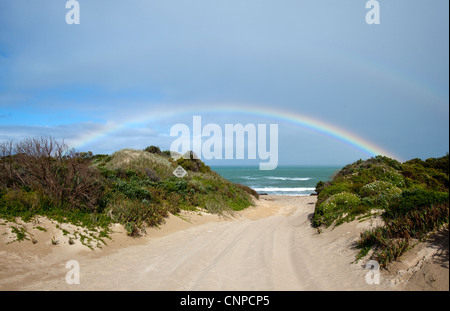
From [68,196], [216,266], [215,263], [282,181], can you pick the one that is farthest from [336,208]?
[282,181]

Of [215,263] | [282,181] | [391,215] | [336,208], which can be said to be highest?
[391,215]

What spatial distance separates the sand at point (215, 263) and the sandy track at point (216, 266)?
2 cm

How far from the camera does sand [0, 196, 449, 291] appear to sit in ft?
17.6

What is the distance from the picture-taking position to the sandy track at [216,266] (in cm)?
552

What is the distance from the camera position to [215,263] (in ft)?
22.8

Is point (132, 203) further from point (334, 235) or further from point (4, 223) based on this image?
point (334, 235)

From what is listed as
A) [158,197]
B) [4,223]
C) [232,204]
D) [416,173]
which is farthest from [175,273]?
[416,173]

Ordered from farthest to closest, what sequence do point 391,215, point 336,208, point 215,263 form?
point 336,208 < point 391,215 < point 215,263

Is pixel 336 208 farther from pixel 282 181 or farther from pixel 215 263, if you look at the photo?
pixel 282 181

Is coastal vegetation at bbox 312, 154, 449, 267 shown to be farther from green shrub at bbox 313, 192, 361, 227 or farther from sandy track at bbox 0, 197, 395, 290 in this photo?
sandy track at bbox 0, 197, 395, 290

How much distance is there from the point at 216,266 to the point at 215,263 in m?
0.27

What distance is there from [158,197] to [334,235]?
350 inches

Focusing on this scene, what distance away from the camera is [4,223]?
25.2 feet
